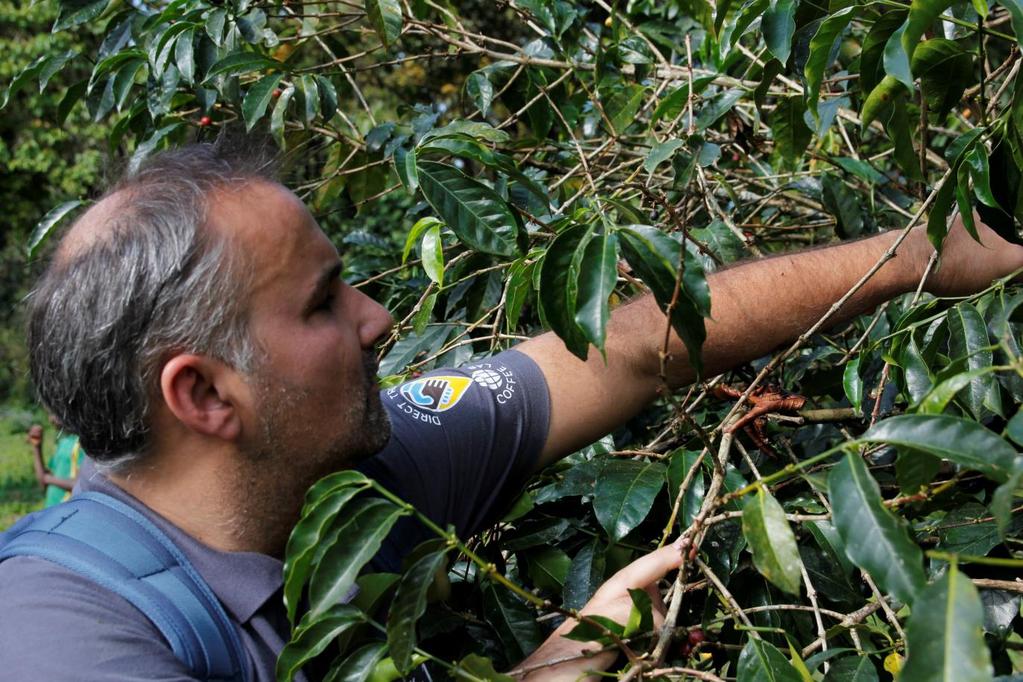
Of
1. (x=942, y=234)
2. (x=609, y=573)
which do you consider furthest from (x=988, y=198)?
(x=609, y=573)

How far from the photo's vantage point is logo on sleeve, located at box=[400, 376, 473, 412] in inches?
77.2

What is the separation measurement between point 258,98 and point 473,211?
1065mm

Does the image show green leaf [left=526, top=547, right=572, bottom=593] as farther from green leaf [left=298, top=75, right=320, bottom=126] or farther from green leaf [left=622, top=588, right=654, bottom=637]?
green leaf [left=298, top=75, right=320, bottom=126]

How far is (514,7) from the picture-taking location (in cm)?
270

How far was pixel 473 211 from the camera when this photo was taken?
66.1 inches

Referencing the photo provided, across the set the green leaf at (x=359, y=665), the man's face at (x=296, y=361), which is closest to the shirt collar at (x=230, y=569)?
the man's face at (x=296, y=361)

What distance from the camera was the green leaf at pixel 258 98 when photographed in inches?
97.9

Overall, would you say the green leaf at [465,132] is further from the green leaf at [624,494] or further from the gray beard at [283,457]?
the green leaf at [624,494]

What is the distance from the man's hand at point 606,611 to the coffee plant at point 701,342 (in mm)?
53

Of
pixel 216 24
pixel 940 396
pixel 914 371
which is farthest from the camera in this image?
pixel 216 24

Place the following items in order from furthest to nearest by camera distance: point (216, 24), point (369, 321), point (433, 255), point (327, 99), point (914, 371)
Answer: point (327, 99) → point (216, 24) → point (433, 255) → point (369, 321) → point (914, 371)

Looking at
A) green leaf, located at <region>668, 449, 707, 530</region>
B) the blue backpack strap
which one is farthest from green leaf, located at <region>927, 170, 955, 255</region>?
the blue backpack strap

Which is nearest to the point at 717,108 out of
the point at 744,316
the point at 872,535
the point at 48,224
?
the point at 744,316

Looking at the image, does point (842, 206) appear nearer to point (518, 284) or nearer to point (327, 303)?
point (518, 284)
